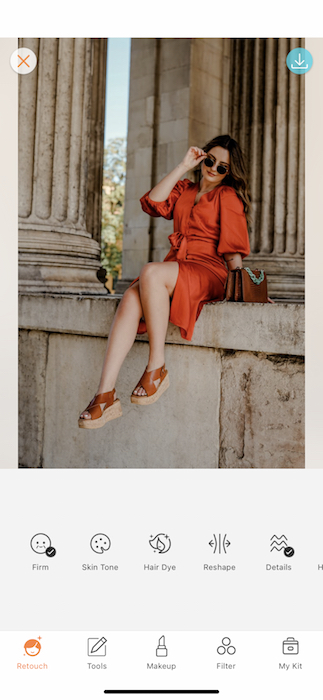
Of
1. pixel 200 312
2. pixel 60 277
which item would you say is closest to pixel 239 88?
pixel 60 277

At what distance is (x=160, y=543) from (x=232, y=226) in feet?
7.29

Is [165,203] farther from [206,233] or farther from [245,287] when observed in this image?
[245,287]

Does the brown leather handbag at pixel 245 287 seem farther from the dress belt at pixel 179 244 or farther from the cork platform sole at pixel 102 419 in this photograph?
the cork platform sole at pixel 102 419

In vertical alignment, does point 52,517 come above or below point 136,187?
below

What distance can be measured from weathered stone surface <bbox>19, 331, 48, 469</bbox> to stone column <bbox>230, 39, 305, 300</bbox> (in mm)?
2639

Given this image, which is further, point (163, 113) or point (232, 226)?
point (163, 113)

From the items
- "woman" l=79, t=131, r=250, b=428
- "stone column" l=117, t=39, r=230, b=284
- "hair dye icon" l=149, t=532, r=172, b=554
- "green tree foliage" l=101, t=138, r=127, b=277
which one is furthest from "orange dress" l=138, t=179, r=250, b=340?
"green tree foliage" l=101, t=138, r=127, b=277

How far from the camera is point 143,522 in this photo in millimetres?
1427

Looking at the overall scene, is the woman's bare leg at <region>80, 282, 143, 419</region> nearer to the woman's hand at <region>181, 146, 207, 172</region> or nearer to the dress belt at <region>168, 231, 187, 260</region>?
the dress belt at <region>168, 231, 187, 260</region>

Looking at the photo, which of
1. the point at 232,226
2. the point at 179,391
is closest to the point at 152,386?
the point at 179,391

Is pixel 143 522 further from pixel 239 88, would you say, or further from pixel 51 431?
pixel 239 88

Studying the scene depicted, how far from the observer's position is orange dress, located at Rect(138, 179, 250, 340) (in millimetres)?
3023

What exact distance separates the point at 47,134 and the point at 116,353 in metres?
2.14

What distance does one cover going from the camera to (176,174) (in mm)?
3133
